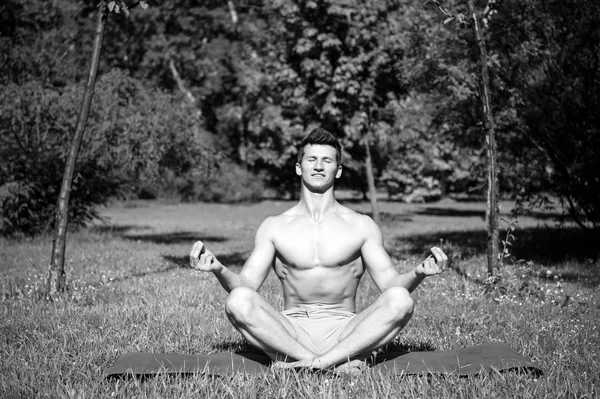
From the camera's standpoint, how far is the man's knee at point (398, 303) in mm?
4238

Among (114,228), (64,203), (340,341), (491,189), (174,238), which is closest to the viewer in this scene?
(340,341)

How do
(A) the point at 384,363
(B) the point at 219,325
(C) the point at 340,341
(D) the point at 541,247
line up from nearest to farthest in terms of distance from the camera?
(C) the point at 340,341 < (A) the point at 384,363 < (B) the point at 219,325 < (D) the point at 541,247

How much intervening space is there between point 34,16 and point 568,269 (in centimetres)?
2139

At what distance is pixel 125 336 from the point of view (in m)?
5.81

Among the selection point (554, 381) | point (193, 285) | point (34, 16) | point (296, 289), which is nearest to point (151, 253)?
point (193, 285)

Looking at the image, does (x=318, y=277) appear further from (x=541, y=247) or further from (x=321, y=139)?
(x=541, y=247)

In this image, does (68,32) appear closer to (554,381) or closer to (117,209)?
(554,381)

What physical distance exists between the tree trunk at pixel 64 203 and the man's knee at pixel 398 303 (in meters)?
4.83

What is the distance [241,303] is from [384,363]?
116 centimetres

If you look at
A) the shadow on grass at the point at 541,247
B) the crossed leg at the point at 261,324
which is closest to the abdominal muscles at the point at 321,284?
the crossed leg at the point at 261,324

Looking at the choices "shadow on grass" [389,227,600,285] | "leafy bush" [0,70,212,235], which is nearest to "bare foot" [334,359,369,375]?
"shadow on grass" [389,227,600,285]

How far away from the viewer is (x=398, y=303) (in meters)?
4.24

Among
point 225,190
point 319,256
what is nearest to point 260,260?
point 319,256

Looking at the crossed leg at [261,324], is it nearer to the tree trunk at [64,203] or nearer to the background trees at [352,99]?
the tree trunk at [64,203]
